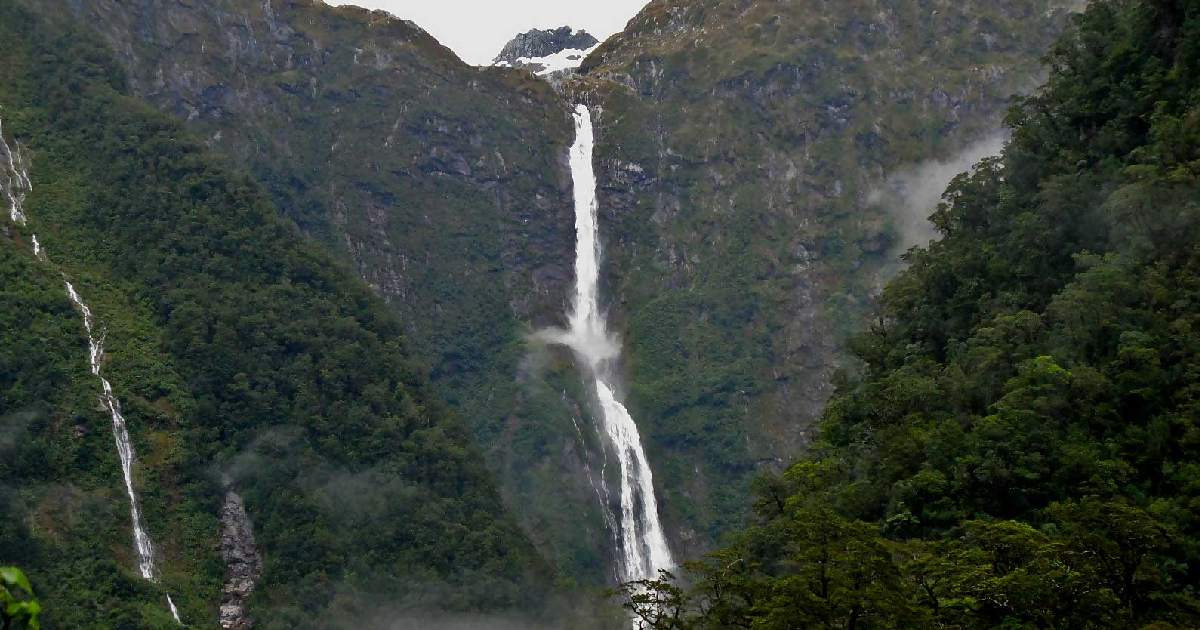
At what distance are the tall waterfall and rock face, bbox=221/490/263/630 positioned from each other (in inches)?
1038

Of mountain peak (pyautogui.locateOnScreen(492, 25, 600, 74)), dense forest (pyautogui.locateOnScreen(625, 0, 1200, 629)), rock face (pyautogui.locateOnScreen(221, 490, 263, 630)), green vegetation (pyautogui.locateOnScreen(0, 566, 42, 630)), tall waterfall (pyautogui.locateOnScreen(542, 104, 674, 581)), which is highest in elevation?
mountain peak (pyautogui.locateOnScreen(492, 25, 600, 74))

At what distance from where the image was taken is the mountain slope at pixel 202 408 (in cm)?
5969

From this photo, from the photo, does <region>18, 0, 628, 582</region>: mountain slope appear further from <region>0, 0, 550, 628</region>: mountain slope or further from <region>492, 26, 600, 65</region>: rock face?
<region>492, 26, 600, 65</region>: rock face

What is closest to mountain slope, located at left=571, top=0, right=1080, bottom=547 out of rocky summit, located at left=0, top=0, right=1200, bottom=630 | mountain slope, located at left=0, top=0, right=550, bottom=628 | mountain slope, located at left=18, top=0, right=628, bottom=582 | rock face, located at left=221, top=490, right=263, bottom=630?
rocky summit, located at left=0, top=0, right=1200, bottom=630

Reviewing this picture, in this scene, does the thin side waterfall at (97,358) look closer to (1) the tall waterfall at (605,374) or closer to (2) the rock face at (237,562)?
(2) the rock face at (237,562)

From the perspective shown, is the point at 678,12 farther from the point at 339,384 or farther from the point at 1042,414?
the point at 1042,414

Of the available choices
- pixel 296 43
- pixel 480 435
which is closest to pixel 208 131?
pixel 296 43

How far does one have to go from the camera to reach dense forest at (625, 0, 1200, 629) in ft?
67.0

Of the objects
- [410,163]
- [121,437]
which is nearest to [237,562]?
[121,437]

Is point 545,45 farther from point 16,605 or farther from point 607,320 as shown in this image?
point 16,605

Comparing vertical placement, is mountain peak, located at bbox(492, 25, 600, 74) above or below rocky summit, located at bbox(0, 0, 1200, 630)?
above

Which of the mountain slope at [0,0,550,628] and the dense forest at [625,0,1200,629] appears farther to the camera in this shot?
the mountain slope at [0,0,550,628]

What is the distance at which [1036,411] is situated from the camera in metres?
31.2

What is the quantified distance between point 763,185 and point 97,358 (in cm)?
5698
